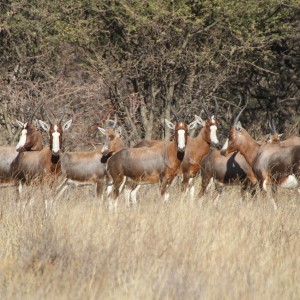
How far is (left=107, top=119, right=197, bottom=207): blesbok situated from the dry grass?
432 cm

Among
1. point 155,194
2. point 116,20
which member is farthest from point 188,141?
point 116,20

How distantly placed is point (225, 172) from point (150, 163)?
1.47 m

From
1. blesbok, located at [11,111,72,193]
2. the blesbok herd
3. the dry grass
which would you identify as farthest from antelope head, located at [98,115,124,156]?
the dry grass

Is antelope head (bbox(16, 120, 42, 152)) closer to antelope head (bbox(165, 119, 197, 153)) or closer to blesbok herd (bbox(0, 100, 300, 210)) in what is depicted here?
blesbok herd (bbox(0, 100, 300, 210))

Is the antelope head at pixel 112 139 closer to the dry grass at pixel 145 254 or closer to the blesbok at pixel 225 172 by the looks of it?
the blesbok at pixel 225 172

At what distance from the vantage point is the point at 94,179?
1585cm

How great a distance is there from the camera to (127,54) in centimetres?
2103

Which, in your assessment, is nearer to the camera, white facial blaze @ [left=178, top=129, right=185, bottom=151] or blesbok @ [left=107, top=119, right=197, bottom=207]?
white facial blaze @ [left=178, top=129, right=185, bottom=151]

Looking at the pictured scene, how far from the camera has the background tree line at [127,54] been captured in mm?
20703

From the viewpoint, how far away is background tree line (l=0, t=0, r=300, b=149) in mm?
20703

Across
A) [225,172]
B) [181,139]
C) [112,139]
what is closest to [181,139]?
[181,139]

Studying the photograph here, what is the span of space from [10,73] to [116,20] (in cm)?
331

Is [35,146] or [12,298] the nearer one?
[12,298]

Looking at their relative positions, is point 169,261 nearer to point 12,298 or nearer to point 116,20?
point 12,298
